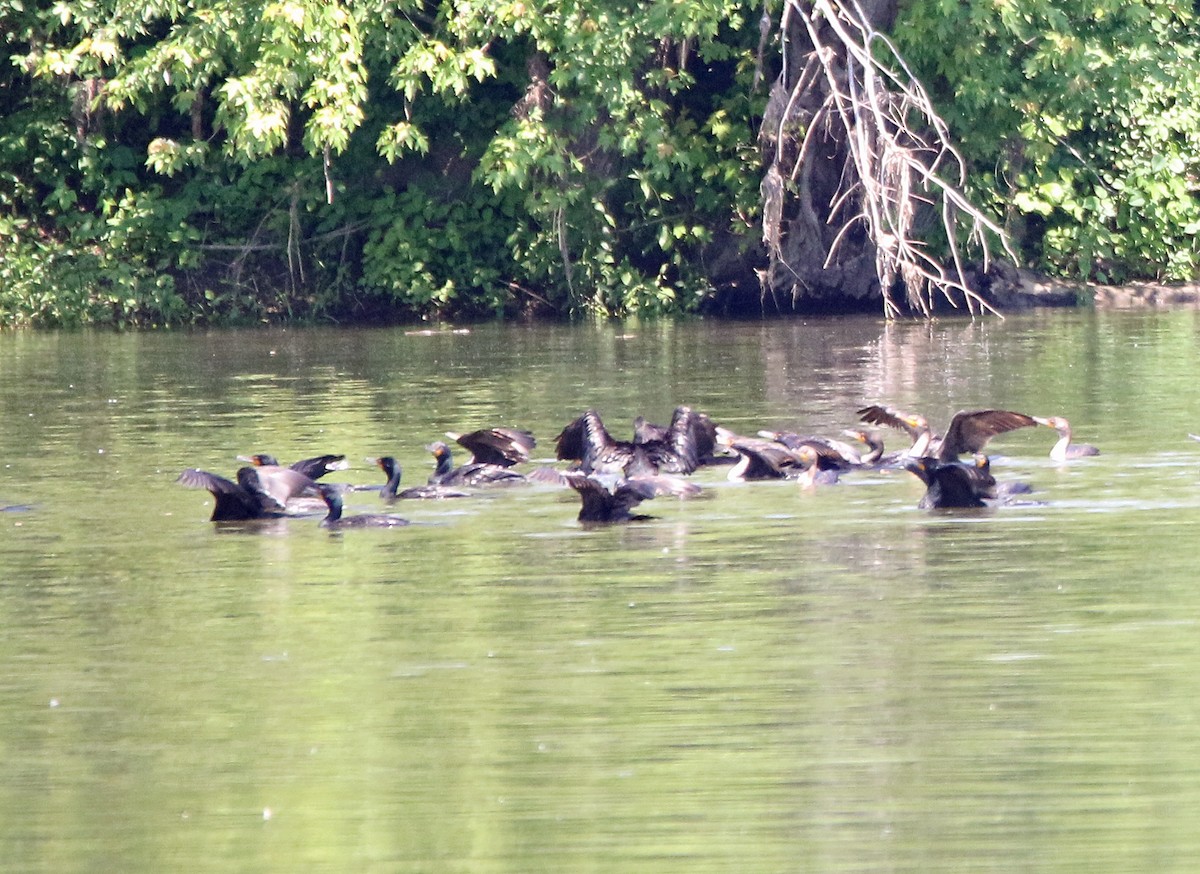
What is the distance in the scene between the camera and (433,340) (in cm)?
2427

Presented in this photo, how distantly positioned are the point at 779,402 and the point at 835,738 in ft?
32.0

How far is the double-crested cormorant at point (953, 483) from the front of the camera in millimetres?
10578

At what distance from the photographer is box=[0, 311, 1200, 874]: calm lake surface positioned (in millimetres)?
5480

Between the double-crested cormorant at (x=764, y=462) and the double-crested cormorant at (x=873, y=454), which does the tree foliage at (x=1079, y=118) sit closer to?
the double-crested cormorant at (x=873, y=454)

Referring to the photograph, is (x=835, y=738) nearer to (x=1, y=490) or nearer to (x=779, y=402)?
(x=1, y=490)

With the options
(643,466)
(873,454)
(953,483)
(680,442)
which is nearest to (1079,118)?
(873,454)

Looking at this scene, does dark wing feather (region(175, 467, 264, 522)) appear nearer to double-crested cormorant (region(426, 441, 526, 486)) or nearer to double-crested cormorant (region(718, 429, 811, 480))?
double-crested cormorant (region(426, 441, 526, 486))

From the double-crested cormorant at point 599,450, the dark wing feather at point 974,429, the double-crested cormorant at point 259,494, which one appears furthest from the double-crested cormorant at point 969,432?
the double-crested cormorant at point 259,494

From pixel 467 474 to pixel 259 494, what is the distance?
1240mm

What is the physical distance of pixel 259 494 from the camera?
430 inches

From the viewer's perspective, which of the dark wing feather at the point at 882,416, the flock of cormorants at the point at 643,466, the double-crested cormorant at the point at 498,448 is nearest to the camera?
the flock of cormorants at the point at 643,466

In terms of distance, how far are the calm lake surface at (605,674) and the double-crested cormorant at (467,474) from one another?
22 centimetres

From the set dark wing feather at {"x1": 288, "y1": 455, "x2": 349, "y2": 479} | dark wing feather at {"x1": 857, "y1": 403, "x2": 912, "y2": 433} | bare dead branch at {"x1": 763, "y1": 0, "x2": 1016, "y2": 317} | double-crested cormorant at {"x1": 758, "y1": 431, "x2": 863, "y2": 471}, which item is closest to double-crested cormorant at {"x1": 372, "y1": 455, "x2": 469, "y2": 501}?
dark wing feather at {"x1": 288, "y1": 455, "x2": 349, "y2": 479}

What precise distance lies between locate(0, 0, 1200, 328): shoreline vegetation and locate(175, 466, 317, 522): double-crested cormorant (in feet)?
46.1
